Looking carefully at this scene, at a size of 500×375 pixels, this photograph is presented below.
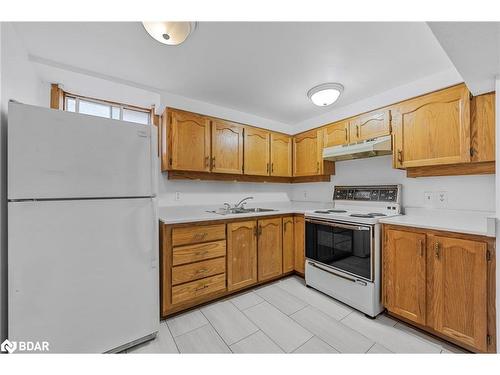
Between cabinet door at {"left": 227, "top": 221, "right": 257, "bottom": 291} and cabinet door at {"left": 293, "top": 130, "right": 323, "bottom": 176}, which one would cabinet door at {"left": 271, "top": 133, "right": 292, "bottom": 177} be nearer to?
cabinet door at {"left": 293, "top": 130, "right": 323, "bottom": 176}

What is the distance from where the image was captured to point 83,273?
125 centimetres

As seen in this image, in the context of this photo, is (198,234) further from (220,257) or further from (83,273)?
(83,273)

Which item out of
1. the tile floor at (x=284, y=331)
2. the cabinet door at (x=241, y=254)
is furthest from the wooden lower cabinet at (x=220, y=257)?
the tile floor at (x=284, y=331)

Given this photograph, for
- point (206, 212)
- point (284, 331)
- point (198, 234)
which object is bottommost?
point (284, 331)

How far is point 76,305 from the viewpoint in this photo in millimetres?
1232

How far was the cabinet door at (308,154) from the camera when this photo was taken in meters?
2.71

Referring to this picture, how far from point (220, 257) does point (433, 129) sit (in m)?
2.21

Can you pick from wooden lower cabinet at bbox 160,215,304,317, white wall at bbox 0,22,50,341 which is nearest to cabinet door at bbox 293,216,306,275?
wooden lower cabinet at bbox 160,215,304,317

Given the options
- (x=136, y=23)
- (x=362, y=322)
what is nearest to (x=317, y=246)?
(x=362, y=322)

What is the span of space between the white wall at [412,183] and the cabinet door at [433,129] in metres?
0.29

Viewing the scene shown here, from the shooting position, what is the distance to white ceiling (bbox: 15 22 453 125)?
1.34m

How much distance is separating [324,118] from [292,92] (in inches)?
33.5

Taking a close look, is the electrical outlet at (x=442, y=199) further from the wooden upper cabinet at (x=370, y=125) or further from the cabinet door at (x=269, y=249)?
the cabinet door at (x=269, y=249)

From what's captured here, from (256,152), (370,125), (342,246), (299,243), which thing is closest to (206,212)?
(256,152)
